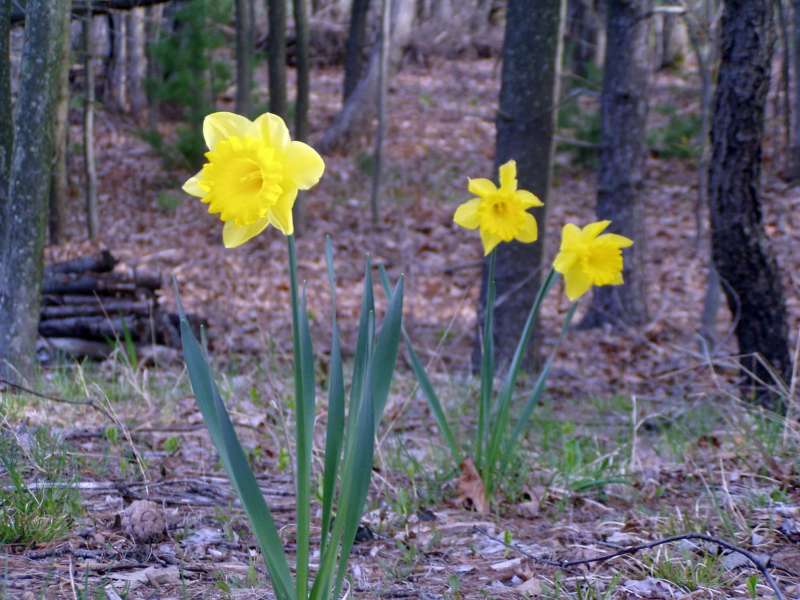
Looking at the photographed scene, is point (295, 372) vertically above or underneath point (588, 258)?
underneath

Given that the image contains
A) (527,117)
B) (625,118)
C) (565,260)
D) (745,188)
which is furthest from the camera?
(625,118)

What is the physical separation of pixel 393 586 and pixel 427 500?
0.75 m

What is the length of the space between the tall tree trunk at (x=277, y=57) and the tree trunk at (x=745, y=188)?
6403 mm

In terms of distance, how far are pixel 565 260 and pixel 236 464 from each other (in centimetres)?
144

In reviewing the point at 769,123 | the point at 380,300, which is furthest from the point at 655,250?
the point at 769,123

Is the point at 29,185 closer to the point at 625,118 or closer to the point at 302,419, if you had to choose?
the point at 302,419

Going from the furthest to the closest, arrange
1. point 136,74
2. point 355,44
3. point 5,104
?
point 136,74
point 355,44
point 5,104

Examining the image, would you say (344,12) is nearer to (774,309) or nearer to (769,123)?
(769,123)

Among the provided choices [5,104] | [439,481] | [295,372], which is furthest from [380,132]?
[295,372]

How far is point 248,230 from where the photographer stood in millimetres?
1832

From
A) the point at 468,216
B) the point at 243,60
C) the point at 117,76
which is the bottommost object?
the point at 468,216

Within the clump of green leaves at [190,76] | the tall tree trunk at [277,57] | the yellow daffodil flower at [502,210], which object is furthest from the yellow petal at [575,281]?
the clump of green leaves at [190,76]

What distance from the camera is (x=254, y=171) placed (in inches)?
69.9

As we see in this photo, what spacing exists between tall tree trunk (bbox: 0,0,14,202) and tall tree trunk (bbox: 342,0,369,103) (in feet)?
35.3
